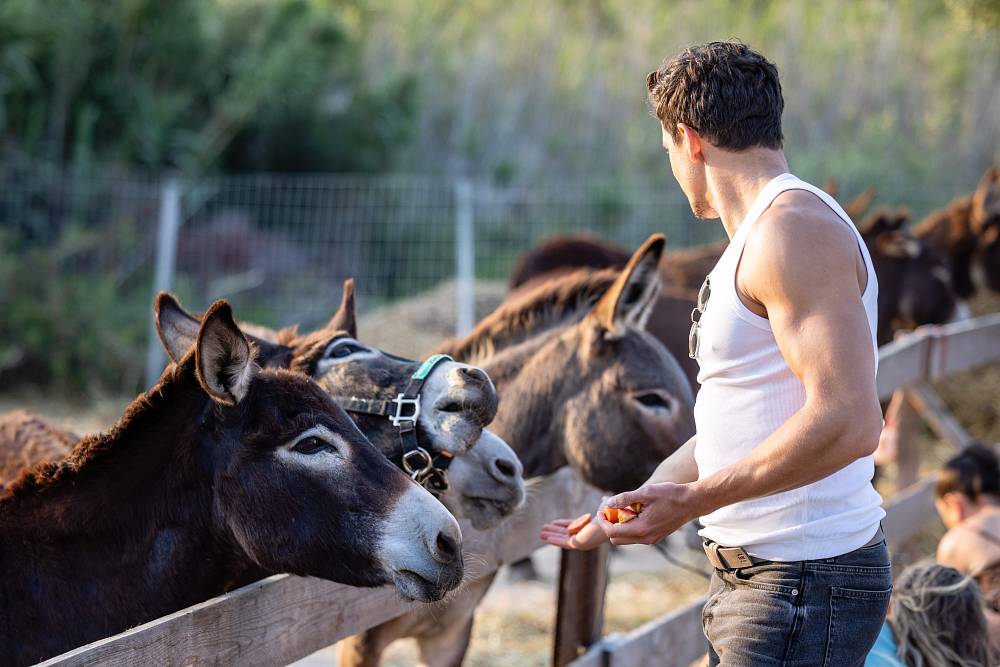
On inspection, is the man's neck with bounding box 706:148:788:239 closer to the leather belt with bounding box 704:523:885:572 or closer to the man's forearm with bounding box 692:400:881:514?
the man's forearm with bounding box 692:400:881:514

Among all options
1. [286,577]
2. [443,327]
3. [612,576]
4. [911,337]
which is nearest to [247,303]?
[443,327]

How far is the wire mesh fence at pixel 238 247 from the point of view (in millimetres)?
10039

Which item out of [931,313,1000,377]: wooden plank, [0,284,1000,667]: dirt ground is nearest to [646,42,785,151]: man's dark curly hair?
[0,284,1000,667]: dirt ground

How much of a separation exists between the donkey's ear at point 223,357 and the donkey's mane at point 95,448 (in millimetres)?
138

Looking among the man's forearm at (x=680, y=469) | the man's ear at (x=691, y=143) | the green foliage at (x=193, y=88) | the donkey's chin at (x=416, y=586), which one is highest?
the green foliage at (x=193, y=88)

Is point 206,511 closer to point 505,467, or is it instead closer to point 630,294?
point 505,467

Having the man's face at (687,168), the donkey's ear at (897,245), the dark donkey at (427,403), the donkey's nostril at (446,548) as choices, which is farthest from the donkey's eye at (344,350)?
the donkey's ear at (897,245)

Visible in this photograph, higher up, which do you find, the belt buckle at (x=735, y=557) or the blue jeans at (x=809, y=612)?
the belt buckle at (x=735, y=557)

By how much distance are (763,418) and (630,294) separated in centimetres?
181

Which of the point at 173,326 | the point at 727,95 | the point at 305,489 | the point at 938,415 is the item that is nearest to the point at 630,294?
the point at 173,326

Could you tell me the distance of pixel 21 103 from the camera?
38.7 feet

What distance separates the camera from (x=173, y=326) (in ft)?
9.18

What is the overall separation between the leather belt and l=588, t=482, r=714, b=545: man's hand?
0.64 ft

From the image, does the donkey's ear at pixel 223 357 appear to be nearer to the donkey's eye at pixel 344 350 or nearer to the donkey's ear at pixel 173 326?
the donkey's ear at pixel 173 326
